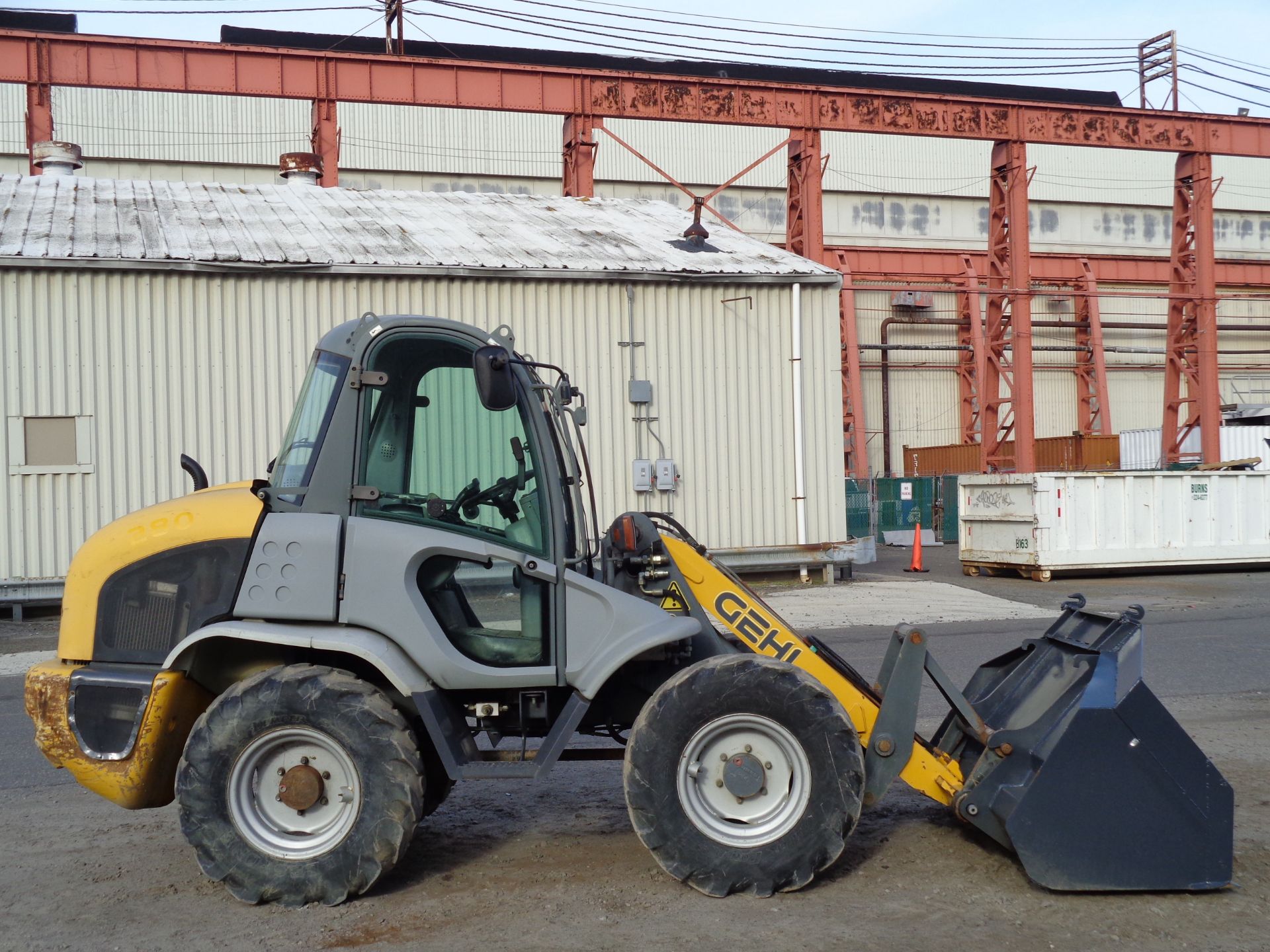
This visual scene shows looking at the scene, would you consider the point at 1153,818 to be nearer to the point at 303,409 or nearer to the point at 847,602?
the point at 303,409

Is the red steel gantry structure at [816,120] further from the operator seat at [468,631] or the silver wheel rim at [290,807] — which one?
the silver wheel rim at [290,807]

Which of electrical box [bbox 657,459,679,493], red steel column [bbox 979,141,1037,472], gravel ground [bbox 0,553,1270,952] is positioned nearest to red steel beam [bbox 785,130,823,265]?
red steel column [bbox 979,141,1037,472]

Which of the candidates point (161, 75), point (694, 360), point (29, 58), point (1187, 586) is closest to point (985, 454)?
point (1187, 586)

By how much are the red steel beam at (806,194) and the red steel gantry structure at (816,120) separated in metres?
0.04

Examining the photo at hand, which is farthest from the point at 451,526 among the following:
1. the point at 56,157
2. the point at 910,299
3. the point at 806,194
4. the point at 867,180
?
the point at 867,180

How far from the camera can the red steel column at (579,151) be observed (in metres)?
24.9

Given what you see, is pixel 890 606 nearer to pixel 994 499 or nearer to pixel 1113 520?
pixel 994 499

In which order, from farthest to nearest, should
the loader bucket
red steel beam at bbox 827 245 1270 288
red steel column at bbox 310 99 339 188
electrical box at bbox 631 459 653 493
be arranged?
red steel beam at bbox 827 245 1270 288 → red steel column at bbox 310 99 339 188 → electrical box at bbox 631 459 653 493 → the loader bucket

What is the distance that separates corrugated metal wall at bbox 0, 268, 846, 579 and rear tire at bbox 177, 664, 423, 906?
11.2 metres

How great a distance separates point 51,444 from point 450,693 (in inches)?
473

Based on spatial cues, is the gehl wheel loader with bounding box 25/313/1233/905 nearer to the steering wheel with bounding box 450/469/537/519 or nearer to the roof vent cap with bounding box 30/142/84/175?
the steering wheel with bounding box 450/469/537/519

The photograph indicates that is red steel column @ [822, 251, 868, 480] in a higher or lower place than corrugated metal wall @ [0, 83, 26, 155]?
lower

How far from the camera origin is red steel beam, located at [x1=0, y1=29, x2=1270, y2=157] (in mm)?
22328

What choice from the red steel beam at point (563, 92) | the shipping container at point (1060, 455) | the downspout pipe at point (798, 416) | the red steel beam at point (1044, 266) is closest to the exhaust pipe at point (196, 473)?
the downspout pipe at point (798, 416)
